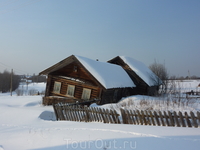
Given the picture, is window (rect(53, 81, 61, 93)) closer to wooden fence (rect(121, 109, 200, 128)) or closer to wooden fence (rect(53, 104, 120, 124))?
wooden fence (rect(53, 104, 120, 124))

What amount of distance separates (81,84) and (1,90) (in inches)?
2142

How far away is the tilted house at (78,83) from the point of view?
44.7 ft

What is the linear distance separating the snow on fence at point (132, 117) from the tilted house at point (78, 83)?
4.74 m

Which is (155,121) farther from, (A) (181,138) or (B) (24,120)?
(B) (24,120)

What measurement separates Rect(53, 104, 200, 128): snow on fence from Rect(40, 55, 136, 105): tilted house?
4.74 m

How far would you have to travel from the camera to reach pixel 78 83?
48.7ft

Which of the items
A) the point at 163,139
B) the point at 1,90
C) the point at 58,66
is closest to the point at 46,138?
the point at 163,139

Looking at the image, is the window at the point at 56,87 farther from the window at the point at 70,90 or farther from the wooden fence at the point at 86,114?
the wooden fence at the point at 86,114

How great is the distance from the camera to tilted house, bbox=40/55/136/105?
13.6 metres

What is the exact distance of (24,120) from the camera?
8281mm

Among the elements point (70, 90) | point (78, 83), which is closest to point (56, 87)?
point (70, 90)

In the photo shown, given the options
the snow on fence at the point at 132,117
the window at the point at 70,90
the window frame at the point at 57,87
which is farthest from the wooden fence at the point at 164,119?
the window frame at the point at 57,87

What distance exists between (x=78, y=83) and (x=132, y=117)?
908cm

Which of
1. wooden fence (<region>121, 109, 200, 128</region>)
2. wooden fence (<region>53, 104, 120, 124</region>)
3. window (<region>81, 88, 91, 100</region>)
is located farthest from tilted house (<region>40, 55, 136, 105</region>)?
wooden fence (<region>121, 109, 200, 128</region>)
